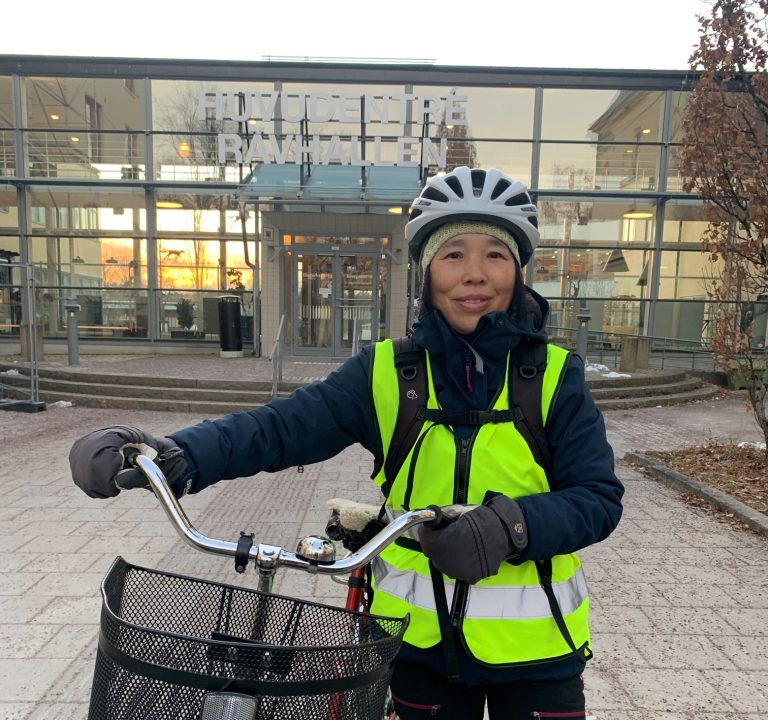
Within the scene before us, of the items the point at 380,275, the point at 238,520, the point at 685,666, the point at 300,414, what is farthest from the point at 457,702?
the point at 380,275

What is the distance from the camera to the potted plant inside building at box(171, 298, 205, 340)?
15.9 m

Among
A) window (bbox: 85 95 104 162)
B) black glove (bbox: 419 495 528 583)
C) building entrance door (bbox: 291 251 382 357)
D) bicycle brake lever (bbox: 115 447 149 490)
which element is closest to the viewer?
black glove (bbox: 419 495 528 583)

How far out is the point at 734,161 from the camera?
5996mm

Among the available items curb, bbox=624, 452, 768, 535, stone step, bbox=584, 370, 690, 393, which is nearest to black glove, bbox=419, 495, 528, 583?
curb, bbox=624, 452, 768, 535

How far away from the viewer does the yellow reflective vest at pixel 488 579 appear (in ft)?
4.64

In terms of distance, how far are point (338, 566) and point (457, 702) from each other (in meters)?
0.62

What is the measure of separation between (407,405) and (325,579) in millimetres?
2589

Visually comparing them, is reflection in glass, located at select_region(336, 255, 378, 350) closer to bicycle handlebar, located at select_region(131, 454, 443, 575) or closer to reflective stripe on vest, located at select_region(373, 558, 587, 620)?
reflective stripe on vest, located at select_region(373, 558, 587, 620)

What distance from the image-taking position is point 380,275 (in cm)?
1425

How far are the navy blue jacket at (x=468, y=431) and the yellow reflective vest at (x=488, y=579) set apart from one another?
56 millimetres

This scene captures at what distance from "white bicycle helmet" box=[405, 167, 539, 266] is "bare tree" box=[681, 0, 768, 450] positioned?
17.2ft

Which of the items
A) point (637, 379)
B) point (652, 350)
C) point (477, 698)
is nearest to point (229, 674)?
point (477, 698)

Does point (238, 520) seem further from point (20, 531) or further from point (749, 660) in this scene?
point (749, 660)

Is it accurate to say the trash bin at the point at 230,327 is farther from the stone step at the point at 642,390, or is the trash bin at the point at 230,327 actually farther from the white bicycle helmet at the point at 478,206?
the white bicycle helmet at the point at 478,206
